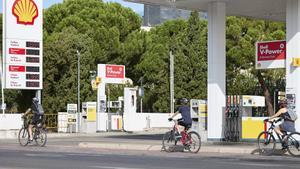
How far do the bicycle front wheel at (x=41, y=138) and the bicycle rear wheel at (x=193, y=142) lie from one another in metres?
6.12

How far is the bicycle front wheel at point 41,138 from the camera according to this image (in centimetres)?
2481

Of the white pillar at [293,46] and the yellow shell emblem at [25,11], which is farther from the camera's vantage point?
the yellow shell emblem at [25,11]

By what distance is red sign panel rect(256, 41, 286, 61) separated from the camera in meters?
26.2

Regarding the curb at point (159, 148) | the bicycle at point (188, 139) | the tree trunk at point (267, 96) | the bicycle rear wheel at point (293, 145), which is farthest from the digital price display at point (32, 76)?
the bicycle rear wheel at point (293, 145)

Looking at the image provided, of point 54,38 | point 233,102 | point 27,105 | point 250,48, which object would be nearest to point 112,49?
point 54,38

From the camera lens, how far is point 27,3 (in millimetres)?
34312

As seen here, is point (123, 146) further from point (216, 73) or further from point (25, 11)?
point (25, 11)

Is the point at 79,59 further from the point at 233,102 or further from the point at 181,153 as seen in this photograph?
the point at 181,153

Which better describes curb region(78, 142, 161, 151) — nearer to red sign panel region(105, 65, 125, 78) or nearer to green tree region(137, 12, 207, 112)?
red sign panel region(105, 65, 125, 78)

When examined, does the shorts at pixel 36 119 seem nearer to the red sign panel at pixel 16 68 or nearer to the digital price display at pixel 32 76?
the red sign panel at pixel 16 68

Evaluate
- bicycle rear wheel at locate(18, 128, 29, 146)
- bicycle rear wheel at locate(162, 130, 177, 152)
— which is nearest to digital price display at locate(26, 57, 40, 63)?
bicycle rear wheel at locate(18, 128, 29, 146)

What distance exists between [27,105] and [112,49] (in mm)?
11602

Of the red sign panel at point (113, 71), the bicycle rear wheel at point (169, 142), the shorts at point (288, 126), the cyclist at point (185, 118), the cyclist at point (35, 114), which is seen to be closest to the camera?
the shorts at point (288, 126)

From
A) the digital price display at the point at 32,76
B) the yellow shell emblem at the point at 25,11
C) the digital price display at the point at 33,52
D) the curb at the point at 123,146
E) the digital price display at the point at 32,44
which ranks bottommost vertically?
the curb at the point at 123,146
